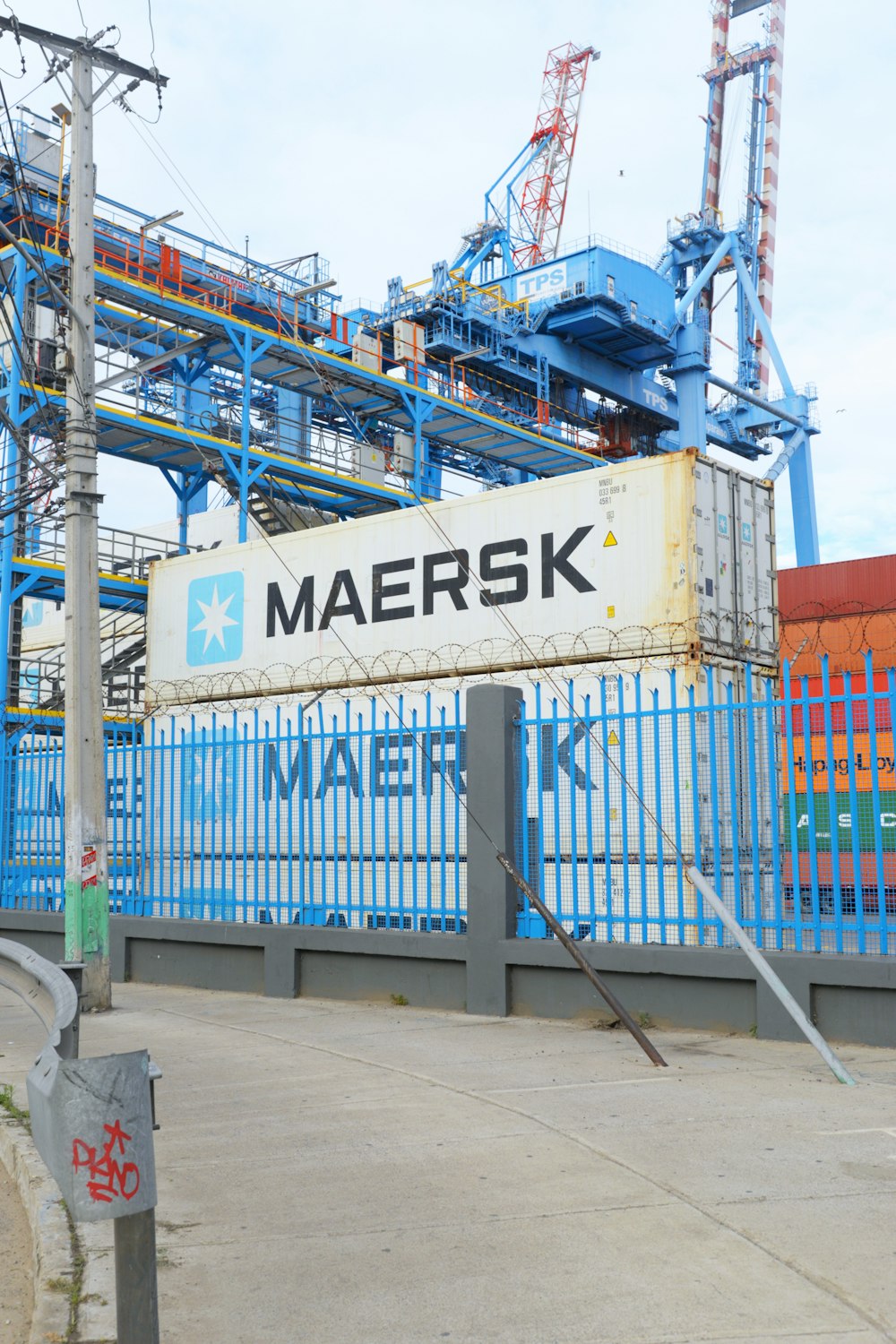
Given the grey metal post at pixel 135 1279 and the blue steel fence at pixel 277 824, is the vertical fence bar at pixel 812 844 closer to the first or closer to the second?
the blue steel fence at pixel 277 824

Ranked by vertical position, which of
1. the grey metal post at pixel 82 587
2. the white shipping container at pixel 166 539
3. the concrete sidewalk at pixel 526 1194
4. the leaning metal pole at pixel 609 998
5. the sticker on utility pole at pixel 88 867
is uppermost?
the white shipping container at pixel 166 539

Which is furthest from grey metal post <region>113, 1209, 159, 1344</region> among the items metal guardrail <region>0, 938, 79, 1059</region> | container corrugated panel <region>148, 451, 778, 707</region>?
container corrugated panel <region>148, 451, 778, 707</region>

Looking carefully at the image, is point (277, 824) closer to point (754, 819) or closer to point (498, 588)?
point (498, 588)

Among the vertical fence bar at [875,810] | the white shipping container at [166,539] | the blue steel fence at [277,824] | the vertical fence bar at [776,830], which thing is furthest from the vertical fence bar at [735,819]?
the white shipping container at [166,539]

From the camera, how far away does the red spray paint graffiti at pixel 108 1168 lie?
10.7 feet

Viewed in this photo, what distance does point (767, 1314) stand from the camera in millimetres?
3891

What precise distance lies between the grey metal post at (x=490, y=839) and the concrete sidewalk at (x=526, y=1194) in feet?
4.63

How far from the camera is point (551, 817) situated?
38.8ft

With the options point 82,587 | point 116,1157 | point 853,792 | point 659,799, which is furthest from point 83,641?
point 116,1157

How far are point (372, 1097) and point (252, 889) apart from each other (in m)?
5.97

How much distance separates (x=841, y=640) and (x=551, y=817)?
8569 mm

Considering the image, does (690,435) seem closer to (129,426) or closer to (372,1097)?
(129,426)

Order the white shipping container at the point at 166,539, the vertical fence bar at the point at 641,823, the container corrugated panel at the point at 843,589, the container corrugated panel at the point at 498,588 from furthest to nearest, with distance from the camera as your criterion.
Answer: the white shipping container at the point at 166,539, the container corrugated panel at the point at 843,589, the container corrugated panel at the point at 498,588, the vertical fence bar at the point at 641,823

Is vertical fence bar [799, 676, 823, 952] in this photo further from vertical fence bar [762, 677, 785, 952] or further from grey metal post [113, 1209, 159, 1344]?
grey metal post [113, 1209, 159, 1344]
